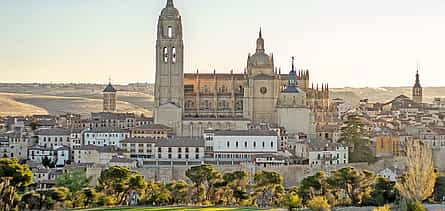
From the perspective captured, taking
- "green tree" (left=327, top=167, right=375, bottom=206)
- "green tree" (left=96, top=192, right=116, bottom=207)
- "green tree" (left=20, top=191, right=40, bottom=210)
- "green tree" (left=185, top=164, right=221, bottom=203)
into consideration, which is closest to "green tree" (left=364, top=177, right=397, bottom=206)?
"green tree" (left=327, top=167, right=375, bottom=206)

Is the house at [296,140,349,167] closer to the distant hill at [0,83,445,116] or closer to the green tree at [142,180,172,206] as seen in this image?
the green tree at [142,180,172,206]

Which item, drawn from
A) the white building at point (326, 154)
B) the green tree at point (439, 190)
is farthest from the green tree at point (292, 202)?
the white building at point (326, 154)

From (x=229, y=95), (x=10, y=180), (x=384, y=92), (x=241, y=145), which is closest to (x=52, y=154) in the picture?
(x=241, y=145)

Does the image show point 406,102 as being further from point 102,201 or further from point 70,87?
point 70,87

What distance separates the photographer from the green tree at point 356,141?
4756 cm

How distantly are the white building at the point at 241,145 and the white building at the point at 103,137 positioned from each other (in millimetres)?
6252

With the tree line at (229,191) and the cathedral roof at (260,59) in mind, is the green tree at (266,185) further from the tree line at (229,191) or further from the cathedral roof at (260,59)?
the cathedral roof at (260,59)

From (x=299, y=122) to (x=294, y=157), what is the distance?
6854 mm

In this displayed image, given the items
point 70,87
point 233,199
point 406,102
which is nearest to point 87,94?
point 70,87

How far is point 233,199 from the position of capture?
34.5 m

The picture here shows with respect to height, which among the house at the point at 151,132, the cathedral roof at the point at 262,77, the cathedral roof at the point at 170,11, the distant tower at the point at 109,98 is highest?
the cathedral roof at the point at 170,11

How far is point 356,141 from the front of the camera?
160 feet

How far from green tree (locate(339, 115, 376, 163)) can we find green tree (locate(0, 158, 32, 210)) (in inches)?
874

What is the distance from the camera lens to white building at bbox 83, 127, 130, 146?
49.2 meters
